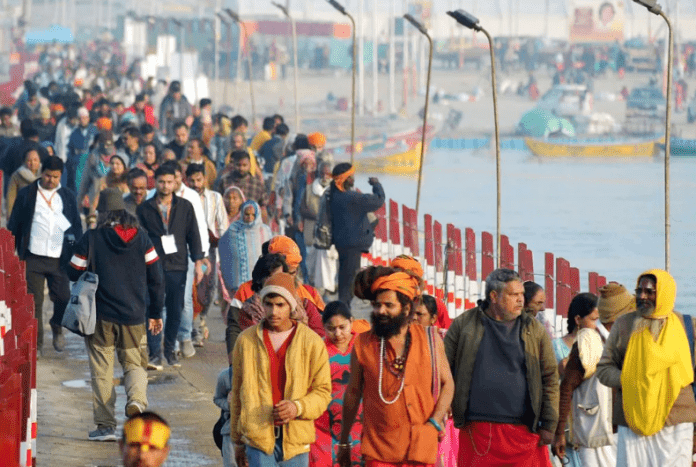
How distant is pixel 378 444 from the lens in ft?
21.2

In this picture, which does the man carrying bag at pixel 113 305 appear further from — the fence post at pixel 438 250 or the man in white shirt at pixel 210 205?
the fence post at pixel 438 250

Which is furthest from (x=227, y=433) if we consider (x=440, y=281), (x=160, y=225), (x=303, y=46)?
(x=303, y=46)

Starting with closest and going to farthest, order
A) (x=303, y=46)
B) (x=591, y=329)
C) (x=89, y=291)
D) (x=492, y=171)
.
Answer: (x=591, y=329)
(x=89, y=291)
(x=492, y=171)
(x=303, y=46)

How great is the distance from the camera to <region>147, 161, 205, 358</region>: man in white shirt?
41.1ft

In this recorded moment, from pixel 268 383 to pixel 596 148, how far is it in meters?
70.4

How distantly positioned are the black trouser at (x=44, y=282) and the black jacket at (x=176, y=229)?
3.09 feet

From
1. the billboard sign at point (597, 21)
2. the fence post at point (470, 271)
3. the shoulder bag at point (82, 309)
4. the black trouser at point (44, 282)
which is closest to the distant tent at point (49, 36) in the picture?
the billboard sign at point (597, 21)

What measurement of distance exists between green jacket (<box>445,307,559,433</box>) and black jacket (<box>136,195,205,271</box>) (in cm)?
540

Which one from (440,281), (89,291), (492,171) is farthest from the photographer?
(492,171)

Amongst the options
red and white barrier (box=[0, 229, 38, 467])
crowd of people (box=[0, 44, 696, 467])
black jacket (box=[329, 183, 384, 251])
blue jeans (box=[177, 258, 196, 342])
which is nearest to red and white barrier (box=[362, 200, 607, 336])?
black jacket (box=[329, 183, 384, 251])

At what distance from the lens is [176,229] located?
1230 centimetres

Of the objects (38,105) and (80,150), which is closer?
(80,150)

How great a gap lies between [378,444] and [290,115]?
82.0 m

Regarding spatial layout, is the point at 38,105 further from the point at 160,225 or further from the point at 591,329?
the point at 591,329
